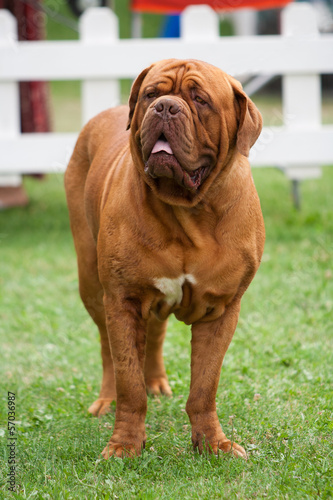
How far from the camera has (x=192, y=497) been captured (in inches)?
99.5

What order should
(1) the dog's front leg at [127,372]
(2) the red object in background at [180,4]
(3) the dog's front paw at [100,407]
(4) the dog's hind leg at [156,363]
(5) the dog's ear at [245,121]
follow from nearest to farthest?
(5) the dog's ear at [245,121] < (1) the dog's front leg at [127,372] < (3) the dog's front paw at [100,407] < (4) the dog's hind leg at [156,363] < (2) the red object in background at [180,4]

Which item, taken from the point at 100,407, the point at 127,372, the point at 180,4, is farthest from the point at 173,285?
the point at 180,4

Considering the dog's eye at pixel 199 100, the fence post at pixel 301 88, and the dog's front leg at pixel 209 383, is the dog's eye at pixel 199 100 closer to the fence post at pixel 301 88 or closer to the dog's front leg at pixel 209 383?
the dog's front leg at pixel 209 383

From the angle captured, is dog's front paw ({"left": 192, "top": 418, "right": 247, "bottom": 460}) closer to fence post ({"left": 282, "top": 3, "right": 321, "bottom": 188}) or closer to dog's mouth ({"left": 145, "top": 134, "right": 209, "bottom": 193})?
dog's mouth ({"left": 145, "top": 134, "right": 209, "bottom": 193})

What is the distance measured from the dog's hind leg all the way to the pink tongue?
127 cm

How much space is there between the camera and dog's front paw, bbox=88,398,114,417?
135 inches

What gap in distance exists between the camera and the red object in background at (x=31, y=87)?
320 inches

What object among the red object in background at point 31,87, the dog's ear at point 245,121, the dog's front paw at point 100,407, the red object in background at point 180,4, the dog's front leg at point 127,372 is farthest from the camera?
the red object in background at point 31,87

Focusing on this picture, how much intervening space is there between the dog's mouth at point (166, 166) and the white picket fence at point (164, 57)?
396cm

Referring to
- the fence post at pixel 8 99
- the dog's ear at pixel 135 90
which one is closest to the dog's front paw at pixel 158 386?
the dog's ear at pixel 135 90

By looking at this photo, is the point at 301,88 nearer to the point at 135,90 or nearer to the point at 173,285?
the point at 135,90

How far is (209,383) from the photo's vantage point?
292 cm

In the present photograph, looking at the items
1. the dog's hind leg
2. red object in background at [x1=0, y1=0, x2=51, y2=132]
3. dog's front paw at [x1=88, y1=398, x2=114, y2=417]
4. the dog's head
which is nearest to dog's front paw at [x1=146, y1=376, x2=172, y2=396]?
the dog's hind leg

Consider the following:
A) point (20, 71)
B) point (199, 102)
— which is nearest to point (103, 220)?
point (199, 102)
